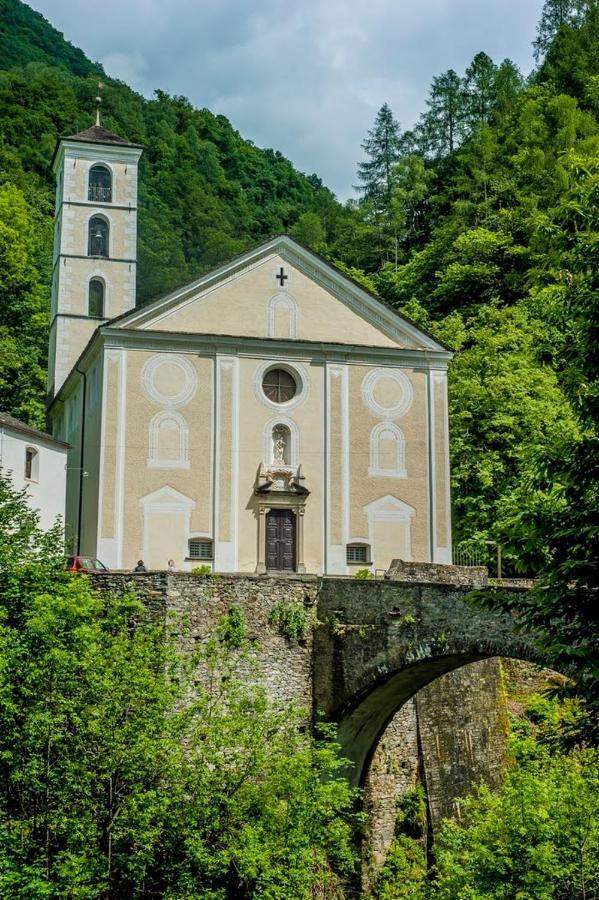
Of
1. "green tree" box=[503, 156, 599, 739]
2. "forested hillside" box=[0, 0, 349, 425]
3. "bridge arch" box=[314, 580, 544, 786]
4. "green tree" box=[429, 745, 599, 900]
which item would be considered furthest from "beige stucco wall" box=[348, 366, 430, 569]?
"forested hillside" box=[0, 0, 349, 425]

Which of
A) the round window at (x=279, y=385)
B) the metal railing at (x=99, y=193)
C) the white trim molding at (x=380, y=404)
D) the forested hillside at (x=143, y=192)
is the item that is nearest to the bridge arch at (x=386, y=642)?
the round window at (x=279, y=385)

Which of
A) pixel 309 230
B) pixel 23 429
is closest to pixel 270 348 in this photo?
pixel 23 429

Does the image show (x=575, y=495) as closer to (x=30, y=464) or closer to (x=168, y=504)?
(x=168, y=504)

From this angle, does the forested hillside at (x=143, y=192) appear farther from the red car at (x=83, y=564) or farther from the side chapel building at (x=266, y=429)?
the red car at (x=83, y=564)

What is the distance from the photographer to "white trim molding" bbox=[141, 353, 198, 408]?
31500 mm

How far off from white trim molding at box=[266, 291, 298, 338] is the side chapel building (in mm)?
38

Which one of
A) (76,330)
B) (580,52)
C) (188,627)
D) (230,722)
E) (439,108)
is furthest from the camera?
(439,108)

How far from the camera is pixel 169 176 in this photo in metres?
76.0

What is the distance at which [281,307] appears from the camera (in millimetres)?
32625

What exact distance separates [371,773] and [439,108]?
191 ft

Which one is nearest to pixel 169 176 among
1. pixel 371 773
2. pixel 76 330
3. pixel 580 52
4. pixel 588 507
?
pixel 580 52

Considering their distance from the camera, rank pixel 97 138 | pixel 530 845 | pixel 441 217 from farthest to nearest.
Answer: pixel 441 217 → pixel 97 138 → pixel 530 845

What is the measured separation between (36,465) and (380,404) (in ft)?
30.4

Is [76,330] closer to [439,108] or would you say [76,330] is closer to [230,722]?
[230,722]
